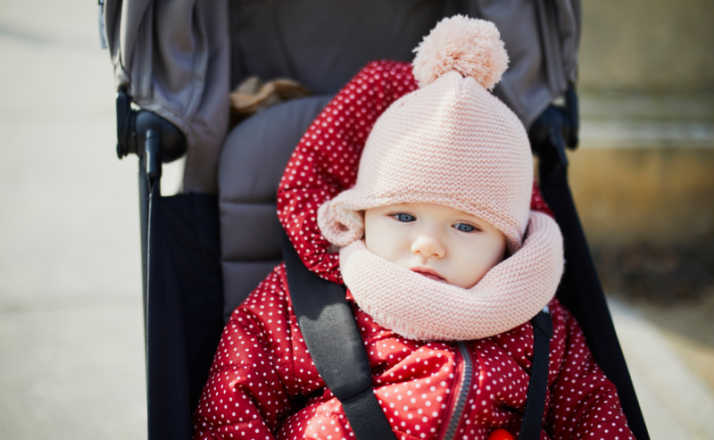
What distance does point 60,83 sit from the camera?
126 inches

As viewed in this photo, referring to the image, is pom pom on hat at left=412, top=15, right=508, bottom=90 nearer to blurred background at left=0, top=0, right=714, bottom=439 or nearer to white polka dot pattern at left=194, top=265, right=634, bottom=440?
white polka dot pattern at left=194, top=265, right=634, bottom=440

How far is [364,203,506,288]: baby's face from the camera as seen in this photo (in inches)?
39.9

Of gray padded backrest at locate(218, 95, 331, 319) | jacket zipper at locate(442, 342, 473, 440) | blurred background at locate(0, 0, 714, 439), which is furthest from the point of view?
blurred background at locate(0, 0, 714, 439)

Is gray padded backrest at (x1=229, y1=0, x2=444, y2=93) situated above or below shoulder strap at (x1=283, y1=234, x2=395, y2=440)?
above

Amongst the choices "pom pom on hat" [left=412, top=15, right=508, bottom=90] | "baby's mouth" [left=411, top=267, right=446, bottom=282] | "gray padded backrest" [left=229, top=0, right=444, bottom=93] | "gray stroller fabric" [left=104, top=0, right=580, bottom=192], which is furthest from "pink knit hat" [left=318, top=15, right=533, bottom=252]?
"gray padded backrest" [left=229, top=0, right=444, bottom=93]

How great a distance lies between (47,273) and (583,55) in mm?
2258

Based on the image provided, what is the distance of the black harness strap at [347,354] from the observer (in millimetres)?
973

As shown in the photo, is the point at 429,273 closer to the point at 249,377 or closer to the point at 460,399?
the point at 460,399

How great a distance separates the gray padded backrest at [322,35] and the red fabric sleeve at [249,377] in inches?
21.0

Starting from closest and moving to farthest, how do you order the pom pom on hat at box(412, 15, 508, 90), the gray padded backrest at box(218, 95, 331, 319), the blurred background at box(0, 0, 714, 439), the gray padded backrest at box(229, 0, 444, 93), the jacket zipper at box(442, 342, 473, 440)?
the jacket zipper at box(442, 342, 473, 440)
the pom pom on hat at box(412, 15, 508, 90)
the gray padded backrest at box(218, 95, 331, 319)
the gray padded backrest at box(229, 0, 444, 93)
the blurred background at box(0, 0, 714, 439)

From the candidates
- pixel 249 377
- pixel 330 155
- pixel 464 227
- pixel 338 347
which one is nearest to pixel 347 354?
pixel 338 347

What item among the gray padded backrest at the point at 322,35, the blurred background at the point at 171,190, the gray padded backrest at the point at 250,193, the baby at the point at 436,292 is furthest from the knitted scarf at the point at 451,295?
the blurred background at the point at 171,190

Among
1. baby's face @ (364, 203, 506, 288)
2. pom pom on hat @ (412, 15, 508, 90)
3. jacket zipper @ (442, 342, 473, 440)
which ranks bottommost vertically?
jacket zipper @ (442, 342, 473, 440)

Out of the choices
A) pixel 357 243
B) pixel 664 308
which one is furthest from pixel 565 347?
pixel 664 308
